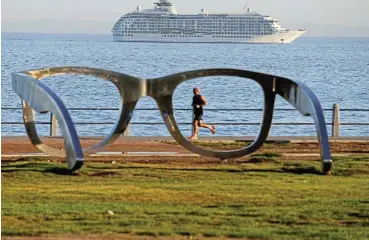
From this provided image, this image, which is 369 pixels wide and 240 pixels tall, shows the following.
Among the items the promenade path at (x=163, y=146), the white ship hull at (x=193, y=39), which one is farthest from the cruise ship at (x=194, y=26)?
the promenade path at (x=163, y=146)

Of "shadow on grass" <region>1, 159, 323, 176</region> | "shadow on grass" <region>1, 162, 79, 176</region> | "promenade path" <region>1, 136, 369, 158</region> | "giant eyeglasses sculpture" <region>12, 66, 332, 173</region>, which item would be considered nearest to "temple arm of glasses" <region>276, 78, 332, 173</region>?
"giant eyeglasses sculpture" <region>12, 66, 332, 173</region>

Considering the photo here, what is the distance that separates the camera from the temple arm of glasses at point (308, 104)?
45.3 feet

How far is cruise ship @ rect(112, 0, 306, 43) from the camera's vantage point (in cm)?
13612

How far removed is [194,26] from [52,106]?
12459cm

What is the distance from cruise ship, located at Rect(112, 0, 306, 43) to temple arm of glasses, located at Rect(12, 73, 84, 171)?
396 feet

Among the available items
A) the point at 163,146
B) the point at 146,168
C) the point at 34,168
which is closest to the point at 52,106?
the point at 34,168

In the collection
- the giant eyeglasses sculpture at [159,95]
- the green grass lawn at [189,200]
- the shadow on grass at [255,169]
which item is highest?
the giant eyeglasses sculpture at [159,95]

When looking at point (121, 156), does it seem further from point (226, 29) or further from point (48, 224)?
point (226, 29)

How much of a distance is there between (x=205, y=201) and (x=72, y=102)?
115 ft

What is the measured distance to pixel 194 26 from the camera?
5418 inches

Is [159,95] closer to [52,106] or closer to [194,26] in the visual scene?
[52,106]

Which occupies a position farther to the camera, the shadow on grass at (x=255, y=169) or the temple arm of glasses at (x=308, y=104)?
the shadow on grass at (x=255, y=169)

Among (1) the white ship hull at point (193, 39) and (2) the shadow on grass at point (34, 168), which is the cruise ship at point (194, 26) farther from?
(2) the shadow on grass at point (34, 168)

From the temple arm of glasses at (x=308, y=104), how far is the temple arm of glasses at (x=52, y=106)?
2.84m
